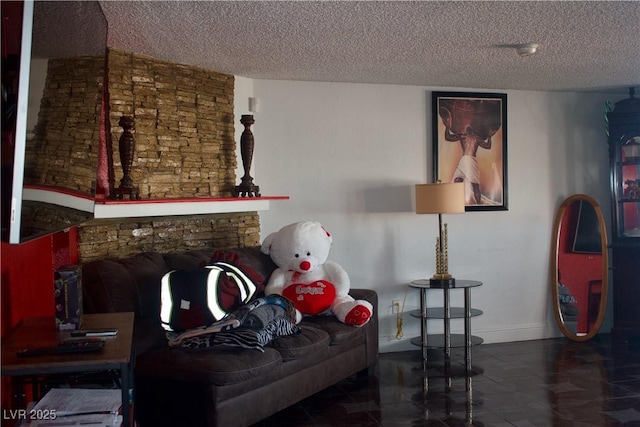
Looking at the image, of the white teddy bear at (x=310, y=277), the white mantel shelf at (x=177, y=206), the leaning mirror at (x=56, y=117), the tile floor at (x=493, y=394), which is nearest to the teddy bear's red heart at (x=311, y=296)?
the white teddy bear at (x=310, y=277)

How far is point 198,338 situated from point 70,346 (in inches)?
48.3

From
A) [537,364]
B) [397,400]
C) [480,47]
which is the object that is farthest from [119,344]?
[537,364]

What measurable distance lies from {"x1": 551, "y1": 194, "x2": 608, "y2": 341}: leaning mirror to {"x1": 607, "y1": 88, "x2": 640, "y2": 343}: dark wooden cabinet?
0.12 meters

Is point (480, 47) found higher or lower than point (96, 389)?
higher

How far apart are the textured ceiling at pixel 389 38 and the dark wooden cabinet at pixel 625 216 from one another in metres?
0.60

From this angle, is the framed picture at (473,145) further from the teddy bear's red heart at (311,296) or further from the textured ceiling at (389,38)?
the teddy bear's red heart at (311,296)

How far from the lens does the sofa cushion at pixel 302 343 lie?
3.62 m

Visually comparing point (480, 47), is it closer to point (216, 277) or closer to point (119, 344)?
point (216, 277)

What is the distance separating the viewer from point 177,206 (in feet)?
13.8

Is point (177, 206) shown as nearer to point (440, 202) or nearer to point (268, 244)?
point (268, 244)

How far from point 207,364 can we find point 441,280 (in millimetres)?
2293

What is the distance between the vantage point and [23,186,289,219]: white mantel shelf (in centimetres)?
285

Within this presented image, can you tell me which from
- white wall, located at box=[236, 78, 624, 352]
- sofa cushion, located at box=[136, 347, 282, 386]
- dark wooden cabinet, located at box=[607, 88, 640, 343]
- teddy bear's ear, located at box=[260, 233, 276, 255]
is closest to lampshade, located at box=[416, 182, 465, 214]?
white wall, located at box=[236, 78, 624, 352]

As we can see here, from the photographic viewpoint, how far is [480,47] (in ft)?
13.5
